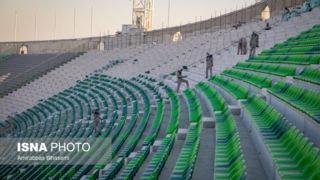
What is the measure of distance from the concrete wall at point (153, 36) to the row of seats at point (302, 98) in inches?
555

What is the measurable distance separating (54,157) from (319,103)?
7.01 meters

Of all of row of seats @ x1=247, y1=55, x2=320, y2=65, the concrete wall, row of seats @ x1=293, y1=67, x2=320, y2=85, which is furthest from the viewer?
the concrete wall

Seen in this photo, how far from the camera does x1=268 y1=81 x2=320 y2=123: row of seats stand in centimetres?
394

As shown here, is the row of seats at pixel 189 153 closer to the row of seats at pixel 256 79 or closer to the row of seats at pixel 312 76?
the row of seats at pixel 256 79

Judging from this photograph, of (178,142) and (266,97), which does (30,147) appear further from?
(266,97)

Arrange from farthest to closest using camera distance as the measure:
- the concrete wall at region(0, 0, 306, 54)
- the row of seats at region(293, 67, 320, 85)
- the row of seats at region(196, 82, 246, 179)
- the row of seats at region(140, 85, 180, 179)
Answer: the concrete wall at region(0, 0, 306, 54)
the row of seats at region(293, 67, 320, 85)
the row of seats at region(140, 85, 180, 179)
the row of seats at region(196, 82, 246, 179)

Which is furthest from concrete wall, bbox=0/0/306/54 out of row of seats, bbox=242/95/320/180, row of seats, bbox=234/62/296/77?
row of seats, bbox=242/95/320/180

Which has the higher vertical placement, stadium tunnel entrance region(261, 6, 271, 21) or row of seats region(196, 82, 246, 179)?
stadium tunnel entrance region(261, 6, 271, 21)

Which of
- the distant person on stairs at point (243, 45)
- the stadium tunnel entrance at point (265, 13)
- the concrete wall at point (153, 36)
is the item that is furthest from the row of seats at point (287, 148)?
the stadium tunnel entrance at point (265, 13)

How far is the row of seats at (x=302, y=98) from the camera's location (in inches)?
155

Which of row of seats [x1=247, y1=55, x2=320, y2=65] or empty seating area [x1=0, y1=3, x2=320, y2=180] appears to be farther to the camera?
row of seats [x1=247, y1=55, x2=320, y2=65]

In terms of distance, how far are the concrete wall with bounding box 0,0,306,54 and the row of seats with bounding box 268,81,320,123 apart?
14.1 m

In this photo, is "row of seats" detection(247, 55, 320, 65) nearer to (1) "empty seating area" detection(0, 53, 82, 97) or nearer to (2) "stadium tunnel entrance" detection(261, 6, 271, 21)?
(2) "stadium tunnel entrance" detection(261, 6, 271, 21)

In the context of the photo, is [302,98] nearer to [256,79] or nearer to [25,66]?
[256,79]
